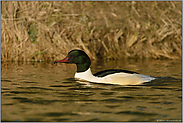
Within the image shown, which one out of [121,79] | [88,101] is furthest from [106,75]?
[88,101]

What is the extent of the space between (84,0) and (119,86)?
859cm

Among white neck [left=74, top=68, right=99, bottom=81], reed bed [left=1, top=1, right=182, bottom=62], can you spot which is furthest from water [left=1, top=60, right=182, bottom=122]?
reed bed [left=1, top=1, right=182, bottom=62]

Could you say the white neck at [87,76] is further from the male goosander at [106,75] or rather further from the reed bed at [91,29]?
the reed bed at [91,29]

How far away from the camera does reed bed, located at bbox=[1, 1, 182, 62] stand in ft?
46.6

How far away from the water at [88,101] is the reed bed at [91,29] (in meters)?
6.12

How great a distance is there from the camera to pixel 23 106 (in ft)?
17.6

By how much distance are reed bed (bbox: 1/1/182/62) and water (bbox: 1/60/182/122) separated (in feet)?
20.1

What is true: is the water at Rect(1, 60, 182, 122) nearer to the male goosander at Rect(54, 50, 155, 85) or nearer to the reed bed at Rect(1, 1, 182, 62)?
the male goosander at Rect(54, 50, 155, 85)

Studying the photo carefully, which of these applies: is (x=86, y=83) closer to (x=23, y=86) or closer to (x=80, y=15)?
(x=23, y=86)

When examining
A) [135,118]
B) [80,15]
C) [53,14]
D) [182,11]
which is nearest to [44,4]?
[53,14]

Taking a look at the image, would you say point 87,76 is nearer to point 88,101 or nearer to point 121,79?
point 121,79

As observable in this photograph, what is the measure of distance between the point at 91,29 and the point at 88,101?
10.3 m

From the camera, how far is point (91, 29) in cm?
1578

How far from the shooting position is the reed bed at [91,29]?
14.2m
